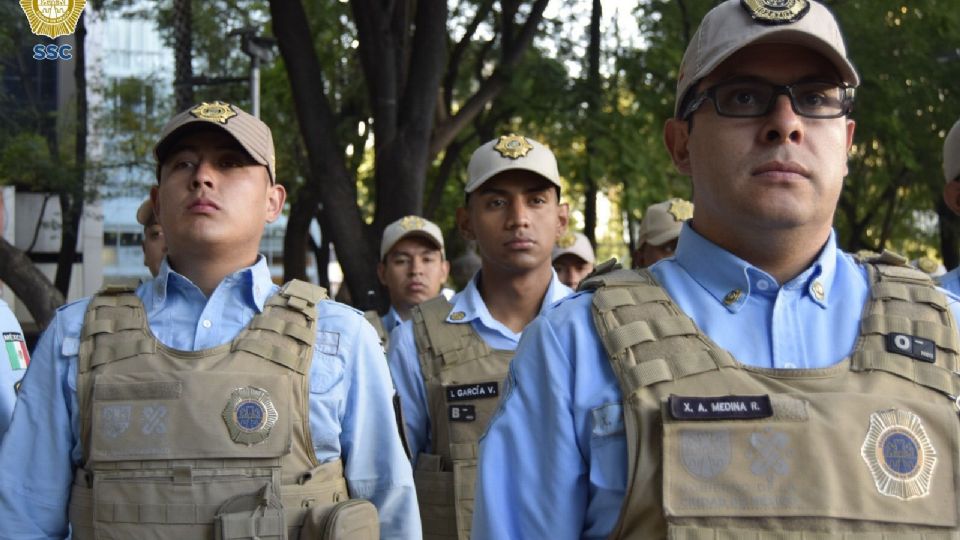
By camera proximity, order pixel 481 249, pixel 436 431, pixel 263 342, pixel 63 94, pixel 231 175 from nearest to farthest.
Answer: pixel 263 342 → pixel 231 175 → pixel 436 431 → pixel 481 249 → pixel 63 94

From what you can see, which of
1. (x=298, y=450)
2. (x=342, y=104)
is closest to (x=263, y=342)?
(x=298, y=450)

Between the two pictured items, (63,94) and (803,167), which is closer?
(803,167)

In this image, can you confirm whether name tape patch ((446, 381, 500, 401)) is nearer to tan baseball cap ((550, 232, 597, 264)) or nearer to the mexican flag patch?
the mexican flag patch

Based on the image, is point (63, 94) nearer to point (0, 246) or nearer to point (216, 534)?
point (0, 246)

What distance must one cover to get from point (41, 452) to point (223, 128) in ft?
3.70

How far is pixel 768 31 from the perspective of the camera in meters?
2.20

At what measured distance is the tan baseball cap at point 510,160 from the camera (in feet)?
17.9

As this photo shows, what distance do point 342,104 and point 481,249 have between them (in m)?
12.2

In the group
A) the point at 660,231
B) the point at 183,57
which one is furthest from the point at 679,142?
the point at 183,57

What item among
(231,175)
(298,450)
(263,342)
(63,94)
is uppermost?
(63,94)

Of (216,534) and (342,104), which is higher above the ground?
(342,104)

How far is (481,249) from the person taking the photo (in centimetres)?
554

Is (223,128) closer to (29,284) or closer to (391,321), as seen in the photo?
(391,321)
